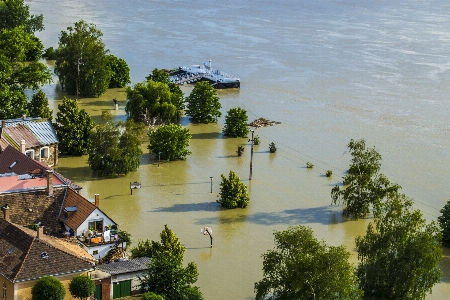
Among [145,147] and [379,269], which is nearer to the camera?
[379,269]

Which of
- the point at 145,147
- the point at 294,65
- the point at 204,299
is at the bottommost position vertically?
the point at 204,299

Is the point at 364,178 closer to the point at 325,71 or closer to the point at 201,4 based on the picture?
the point at 325,71

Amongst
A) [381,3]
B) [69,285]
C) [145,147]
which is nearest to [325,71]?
[145,147]

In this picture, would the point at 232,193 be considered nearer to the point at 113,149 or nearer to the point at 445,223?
Answer: the point at 113,149

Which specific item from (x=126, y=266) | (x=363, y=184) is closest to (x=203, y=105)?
(x=363, y=184)

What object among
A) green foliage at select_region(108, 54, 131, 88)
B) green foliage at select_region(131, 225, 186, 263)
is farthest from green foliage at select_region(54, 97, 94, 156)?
green foliage at select_region(108, 54, 131, 88)

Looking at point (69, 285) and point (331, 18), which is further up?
point (331, 18)

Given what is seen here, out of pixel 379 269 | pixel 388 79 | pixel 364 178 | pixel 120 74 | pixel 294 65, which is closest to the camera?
pixel 379 269
